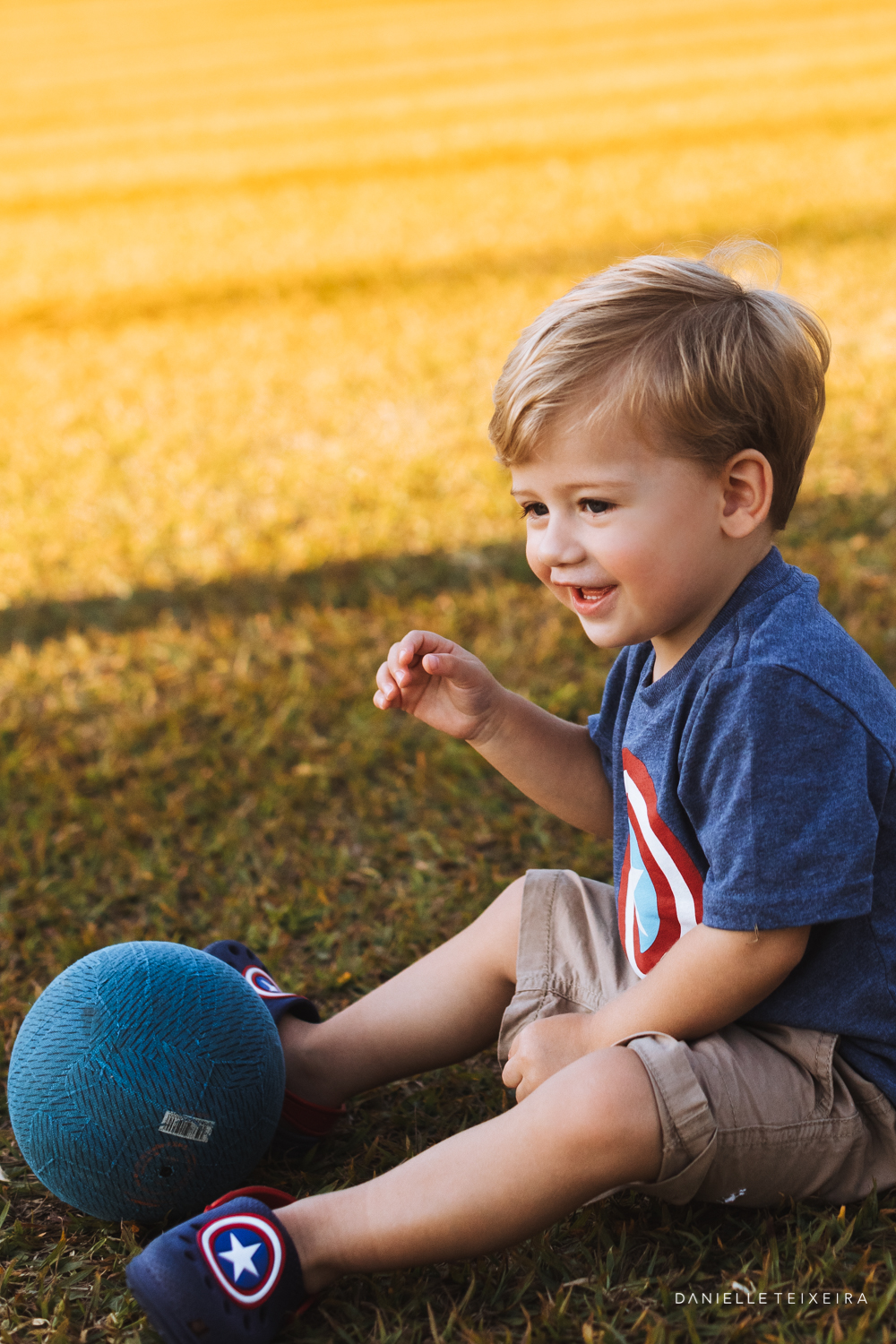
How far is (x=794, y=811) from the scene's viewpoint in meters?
1.66

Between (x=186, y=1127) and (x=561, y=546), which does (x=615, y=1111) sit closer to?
(x=186, y=1127)

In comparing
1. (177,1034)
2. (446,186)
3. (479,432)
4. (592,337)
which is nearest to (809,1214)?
(177,1034)

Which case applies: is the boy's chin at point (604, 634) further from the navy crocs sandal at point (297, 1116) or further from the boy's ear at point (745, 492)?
the navy crocs sandal at point (297, 1116)

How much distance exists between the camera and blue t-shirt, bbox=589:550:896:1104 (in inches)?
65.5

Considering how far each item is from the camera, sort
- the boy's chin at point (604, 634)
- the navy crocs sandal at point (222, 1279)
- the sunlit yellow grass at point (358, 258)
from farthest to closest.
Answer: the sunlit yellow grass at point (358, 258) → the boy's chin at point (604, 634) → the navy crocs sandal at point (222, 1279)

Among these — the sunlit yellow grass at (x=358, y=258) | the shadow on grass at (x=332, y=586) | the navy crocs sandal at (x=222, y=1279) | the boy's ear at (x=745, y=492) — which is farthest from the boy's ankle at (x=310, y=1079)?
the shadow on grass at (x=332, y=586)

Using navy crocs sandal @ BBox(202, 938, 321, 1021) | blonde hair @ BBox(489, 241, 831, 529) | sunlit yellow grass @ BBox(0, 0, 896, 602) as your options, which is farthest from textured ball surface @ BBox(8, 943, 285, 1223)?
sunlit yellow grass @ BBox(0, 0, 896, 602)

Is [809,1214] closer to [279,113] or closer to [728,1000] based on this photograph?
[728,1000]

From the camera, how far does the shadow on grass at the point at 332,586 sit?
4105 millimetres

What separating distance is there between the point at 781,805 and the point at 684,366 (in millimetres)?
573

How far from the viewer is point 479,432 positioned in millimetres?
5387

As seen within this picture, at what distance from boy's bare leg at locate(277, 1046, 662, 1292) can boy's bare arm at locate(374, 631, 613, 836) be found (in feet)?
1.82

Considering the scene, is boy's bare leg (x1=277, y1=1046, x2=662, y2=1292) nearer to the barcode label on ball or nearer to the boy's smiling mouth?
the barcode label on ball

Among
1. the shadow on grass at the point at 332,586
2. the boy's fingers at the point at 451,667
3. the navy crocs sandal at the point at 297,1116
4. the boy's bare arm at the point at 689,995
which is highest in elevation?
the boy's fingers at the point at 451,667
